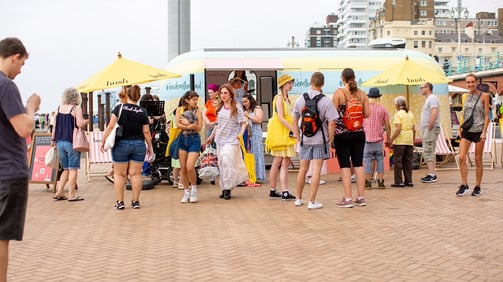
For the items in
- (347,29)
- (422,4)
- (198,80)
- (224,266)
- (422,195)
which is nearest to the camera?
(224,266)

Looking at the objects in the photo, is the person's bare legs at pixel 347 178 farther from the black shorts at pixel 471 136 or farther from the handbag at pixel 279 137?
the black shorts at pixel 471 136

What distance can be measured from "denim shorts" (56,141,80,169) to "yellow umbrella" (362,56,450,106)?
7.30m

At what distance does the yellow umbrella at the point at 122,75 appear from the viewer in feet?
38.7

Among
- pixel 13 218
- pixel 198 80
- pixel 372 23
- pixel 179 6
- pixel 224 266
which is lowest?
pixel 224 266

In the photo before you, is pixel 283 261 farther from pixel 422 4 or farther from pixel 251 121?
pixel 422 4

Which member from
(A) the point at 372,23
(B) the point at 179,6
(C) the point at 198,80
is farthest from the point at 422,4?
(C) the point at 198,80

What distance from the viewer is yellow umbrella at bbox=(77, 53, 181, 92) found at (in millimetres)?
11781

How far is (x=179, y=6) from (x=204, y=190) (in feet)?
50.4

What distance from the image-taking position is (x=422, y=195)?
10.5m

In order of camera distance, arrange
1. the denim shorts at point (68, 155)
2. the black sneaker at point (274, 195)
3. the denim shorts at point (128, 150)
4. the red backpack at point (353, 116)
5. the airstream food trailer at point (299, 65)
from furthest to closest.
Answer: the airstream food trailer at point (299, 65) < the denim shorts at point (68, 155) < the black sneaker at point (274, 195) < the denim shorts at point (128, 150) < the red backpack at point (353, 116)

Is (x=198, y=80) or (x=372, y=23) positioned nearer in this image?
(x=198, y=80)

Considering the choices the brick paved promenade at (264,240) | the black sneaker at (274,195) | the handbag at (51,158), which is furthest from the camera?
the handbag at (51,158)

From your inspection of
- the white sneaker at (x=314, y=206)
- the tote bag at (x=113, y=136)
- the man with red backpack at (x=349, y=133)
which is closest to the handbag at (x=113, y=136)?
the tote bag at (x=113, y=136)

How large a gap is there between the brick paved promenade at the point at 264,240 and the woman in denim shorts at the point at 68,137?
0.43 m
